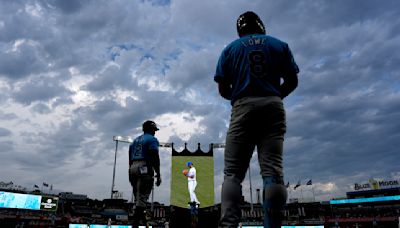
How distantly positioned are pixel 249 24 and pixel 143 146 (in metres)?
3.27

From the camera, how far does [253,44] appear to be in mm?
2564

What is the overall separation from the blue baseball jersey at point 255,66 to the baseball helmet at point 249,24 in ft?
0.58

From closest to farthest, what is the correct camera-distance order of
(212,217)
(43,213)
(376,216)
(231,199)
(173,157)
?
(231,199)
(212,217)
(173,157)
(43,213)
(376,216)

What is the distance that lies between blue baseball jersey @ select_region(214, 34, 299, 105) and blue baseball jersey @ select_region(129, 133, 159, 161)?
3.02 meters

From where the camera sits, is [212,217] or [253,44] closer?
[253,44]

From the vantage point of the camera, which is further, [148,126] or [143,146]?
[148,126]

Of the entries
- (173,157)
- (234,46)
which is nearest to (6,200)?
(173,157)

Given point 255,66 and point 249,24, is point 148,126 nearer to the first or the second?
point 249,24

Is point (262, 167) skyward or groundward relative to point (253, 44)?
groundward

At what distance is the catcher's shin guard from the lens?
208cm

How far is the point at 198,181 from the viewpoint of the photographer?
25.1m

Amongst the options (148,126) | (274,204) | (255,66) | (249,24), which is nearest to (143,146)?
(148,126)

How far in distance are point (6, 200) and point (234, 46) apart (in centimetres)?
5321

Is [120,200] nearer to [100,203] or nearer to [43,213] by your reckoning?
[100,203]
